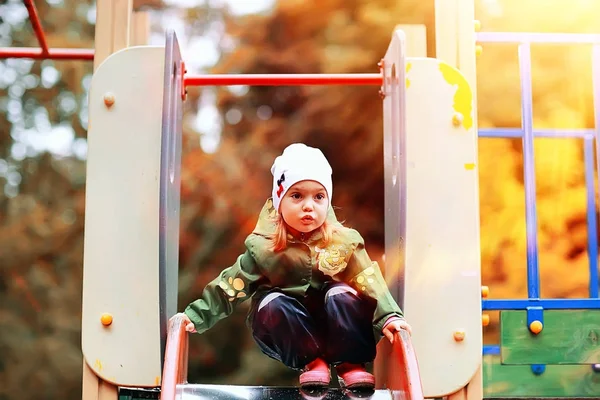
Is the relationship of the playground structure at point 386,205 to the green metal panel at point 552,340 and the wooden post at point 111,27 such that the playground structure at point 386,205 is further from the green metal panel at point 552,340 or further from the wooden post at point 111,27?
the green metal panel at point 552,340

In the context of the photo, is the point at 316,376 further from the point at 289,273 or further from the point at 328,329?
the point at 289,273

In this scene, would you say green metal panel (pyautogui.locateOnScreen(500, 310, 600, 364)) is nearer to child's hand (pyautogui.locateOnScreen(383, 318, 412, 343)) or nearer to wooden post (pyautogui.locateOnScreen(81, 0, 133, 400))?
child's hand (pyautogui.locateOnScreen(383, 318, 412, 343))

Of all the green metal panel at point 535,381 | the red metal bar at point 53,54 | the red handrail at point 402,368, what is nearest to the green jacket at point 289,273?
the red handrail at point 402,368

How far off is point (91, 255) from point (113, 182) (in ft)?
0.80

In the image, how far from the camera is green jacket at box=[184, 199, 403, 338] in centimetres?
226

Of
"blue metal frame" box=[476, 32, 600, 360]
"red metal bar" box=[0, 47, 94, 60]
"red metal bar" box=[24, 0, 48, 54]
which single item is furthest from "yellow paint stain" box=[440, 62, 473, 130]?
"red metal bar" box=[24, 0, 48, 54]

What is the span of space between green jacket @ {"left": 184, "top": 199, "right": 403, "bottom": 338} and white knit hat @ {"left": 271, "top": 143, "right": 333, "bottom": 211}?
14 cm

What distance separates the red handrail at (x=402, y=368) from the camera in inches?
80.0

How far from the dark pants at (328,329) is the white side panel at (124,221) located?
1.50 ft

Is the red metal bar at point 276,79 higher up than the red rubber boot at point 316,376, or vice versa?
the red metal bar at point 276,79

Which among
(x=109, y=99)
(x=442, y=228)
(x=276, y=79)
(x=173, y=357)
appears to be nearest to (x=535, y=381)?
(x=442, y=228)

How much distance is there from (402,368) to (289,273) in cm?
42

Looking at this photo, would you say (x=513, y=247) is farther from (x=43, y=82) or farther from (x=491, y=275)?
(x=43, y=82)

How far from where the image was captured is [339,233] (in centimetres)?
233
